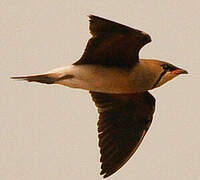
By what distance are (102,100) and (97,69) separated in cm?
67

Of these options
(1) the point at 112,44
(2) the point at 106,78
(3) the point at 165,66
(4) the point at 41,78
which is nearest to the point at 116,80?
(2) the point at 106,78

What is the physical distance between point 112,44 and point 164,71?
1.81ft

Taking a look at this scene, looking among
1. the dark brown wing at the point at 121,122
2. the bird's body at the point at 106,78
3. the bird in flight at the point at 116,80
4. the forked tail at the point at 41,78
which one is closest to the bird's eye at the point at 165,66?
the bird in flight at the point at 116,80

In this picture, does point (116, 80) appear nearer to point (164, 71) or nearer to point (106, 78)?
point (106, 78)

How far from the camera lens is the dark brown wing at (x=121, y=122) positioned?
18.6 ft

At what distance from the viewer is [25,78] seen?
4.89 meters

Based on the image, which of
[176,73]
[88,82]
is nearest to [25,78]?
[88,82]

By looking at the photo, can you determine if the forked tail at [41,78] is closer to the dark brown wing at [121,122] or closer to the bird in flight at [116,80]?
the bird in flight at [116,80]

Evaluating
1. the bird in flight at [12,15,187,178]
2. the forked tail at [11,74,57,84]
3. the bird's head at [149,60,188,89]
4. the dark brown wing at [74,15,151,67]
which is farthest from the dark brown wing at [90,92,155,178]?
the forked tail at [11,74,57,84]

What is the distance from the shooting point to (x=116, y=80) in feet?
17.0

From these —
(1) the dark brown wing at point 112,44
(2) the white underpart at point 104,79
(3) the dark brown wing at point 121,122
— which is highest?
(1) the dark brown wing at point 112,44

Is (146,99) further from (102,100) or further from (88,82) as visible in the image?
(88,82)

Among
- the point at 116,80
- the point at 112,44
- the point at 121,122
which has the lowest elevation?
the point at 121,122

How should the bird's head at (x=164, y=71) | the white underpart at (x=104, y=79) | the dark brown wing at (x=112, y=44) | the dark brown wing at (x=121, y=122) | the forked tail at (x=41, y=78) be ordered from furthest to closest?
the dark brown wing at (x=121, y=122)
the bird's head at (x=164, y=71)
the white underpart at (x=104, y=79)
the forked tail at (x=41, y=78)
the dark brown wing at (x=112, y=44)
